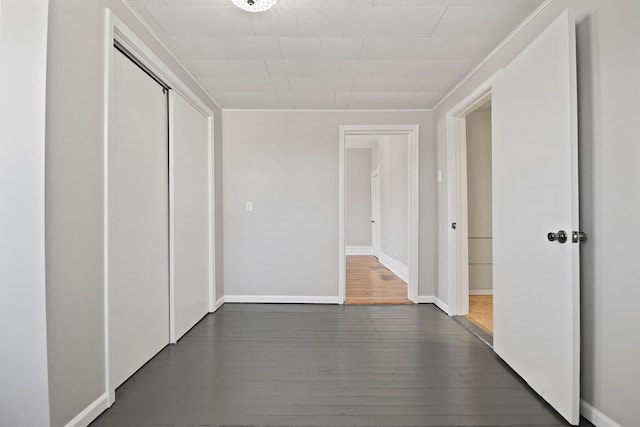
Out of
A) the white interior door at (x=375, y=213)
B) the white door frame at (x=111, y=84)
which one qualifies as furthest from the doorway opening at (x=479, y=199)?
the white door frame at (x=111, y=84)

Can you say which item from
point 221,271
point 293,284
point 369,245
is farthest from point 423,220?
point 369,245

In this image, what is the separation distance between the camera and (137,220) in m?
2.04

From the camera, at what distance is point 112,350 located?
5.65 ft

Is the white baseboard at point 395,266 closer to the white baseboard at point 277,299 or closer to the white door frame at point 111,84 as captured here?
the white baseboard at point 277,299

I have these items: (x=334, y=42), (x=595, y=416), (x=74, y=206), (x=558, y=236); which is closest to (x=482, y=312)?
(x=595, y=416)

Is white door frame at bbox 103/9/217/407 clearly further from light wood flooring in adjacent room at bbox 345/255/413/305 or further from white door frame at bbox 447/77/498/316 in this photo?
white door frame at bbox 447/77/498/316

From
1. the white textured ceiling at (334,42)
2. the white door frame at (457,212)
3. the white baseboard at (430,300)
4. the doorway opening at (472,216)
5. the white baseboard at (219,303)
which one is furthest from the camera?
the white baseboard at (430,300)

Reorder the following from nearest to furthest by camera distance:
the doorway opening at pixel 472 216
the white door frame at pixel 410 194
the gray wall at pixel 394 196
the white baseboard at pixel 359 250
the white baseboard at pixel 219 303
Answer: the doorway opening at pixel 472 216 → the white baseboard at pixel 219 303 → the white door frame at pixel 410 194 → the gray wall at pixel 394 196 → the white baseboard at pixel 359 250

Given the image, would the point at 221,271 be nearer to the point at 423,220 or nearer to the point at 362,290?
the point at 362,290

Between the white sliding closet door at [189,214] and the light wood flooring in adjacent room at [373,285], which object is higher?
the white sliding closet door at [189,214]

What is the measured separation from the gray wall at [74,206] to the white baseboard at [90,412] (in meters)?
0.02

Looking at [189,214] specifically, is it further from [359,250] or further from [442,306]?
[359,250]

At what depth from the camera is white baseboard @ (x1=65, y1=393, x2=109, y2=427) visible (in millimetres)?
1432

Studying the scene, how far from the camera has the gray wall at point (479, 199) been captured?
393 cm
